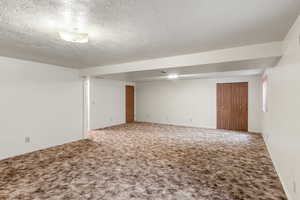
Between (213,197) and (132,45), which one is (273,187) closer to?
(213,197)

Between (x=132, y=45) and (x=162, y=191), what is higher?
(x=132, y=45)

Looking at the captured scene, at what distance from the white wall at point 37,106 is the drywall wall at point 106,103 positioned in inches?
53.9

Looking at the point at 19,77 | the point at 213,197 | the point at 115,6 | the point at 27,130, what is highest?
the point at 115,6

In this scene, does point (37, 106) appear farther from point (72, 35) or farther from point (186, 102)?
point (186, 102)

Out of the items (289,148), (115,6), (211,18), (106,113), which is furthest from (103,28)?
(106,113)

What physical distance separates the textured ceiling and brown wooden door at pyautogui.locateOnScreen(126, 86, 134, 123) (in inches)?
209

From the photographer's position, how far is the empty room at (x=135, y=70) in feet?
5.49

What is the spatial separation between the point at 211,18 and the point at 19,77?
4137 millimetres

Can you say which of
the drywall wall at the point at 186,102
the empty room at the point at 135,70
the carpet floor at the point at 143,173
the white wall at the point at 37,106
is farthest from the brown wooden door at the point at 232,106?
the white wall at the point at 37,106

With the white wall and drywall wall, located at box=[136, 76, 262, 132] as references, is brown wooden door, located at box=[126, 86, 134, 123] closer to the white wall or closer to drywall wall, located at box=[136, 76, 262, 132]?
drywall wall, located at box=[136, 76, 262, 132]

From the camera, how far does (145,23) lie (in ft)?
6.06

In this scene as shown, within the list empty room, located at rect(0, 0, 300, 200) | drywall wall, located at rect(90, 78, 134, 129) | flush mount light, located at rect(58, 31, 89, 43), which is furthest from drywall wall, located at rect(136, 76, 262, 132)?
flush mount light, located at rect(58, 31, 89, 43)

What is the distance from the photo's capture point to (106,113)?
22.6ft

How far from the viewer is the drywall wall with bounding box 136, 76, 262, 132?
605cm
